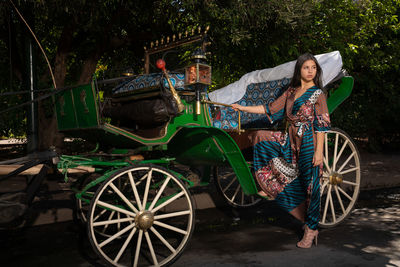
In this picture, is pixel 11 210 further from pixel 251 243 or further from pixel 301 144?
pixel 301 144

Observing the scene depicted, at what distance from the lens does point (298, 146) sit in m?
3.92

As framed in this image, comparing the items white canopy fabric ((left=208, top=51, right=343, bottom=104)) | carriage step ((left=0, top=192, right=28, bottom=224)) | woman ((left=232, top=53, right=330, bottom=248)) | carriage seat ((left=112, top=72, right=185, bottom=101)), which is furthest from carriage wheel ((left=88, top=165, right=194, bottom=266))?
white canopy fabric ((left=208, top=51, right=343, bottom=104))

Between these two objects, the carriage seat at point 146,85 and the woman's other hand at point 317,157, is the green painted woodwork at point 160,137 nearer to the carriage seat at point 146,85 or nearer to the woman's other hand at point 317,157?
the carriage seat at point 146,85

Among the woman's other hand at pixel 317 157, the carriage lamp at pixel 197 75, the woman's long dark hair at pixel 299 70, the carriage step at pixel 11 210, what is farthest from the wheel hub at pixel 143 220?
the woman's long dark hair at pixel 299 70

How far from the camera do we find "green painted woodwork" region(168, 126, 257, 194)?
12.0 feet

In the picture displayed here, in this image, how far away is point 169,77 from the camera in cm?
382

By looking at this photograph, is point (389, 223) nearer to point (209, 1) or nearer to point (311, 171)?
point (311, 171)

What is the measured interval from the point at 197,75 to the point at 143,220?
1384mm

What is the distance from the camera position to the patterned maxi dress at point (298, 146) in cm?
381

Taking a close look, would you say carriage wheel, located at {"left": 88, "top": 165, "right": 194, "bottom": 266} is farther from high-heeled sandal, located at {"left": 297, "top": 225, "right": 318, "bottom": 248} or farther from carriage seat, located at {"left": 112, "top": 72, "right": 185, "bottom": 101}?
high-heeled sandal, located at {"left": 297, "top": 225, "right": 318, "bottom": 248}

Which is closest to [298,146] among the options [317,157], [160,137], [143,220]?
[317,157]

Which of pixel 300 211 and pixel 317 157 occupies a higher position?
pixel 317 157

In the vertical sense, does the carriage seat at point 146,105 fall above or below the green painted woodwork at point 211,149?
above

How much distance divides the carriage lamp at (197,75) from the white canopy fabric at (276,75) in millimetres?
1651
